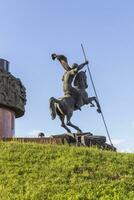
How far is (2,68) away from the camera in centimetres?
2281

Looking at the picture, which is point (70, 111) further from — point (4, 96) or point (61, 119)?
point (4, 96)

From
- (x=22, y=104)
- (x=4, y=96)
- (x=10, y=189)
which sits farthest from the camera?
(x=22, y=104)

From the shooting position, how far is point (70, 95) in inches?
748

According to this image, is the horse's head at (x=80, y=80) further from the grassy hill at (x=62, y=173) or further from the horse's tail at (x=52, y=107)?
the grassy hill at (x=62, y=173)

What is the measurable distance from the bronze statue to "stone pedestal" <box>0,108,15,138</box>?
4.14 meters

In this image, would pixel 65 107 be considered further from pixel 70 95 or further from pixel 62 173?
pixel 62 173

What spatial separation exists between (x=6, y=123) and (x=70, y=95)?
4.62m

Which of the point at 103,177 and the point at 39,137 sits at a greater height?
the point at 39,137

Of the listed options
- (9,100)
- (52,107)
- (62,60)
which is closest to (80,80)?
(62,60)

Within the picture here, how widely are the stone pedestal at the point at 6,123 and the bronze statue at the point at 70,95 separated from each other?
414cm

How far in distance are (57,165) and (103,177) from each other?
49.9 inches

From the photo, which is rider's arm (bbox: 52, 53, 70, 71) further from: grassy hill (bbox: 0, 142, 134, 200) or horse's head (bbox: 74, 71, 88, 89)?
grassy hill (bbox: 0, 142, 134, 200)

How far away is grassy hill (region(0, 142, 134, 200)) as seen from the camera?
11.7 metres

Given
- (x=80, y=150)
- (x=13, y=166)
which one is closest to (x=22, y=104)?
(x=80, y=150)
